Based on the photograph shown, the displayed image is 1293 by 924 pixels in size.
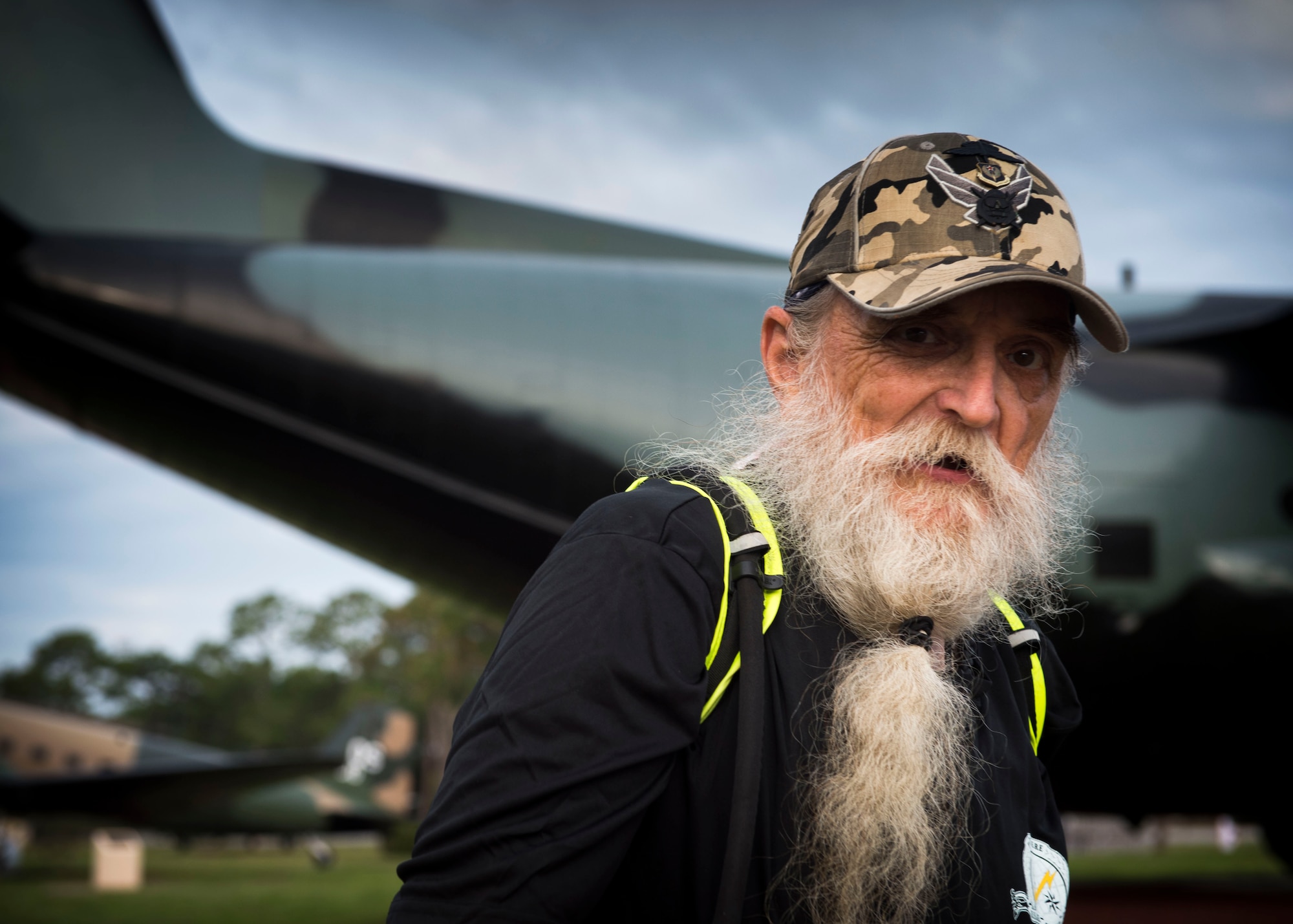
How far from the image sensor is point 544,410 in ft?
19.1

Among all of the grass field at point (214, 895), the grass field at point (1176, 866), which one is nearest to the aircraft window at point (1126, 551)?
the grass field at point (214, 895)

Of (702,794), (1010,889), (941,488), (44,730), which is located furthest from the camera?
(44,730)

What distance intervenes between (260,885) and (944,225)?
54.6 ft

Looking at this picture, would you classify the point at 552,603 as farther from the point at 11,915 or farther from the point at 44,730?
the point at 44,730

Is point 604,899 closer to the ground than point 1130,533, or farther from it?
closer to the ground

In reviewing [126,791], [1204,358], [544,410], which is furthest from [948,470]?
[126,791]

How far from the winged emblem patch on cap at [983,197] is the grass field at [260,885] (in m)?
10.3

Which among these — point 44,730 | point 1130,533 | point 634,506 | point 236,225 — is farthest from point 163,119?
point 44,730

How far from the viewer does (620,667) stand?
42.0 inches

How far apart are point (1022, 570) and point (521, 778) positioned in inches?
37.8

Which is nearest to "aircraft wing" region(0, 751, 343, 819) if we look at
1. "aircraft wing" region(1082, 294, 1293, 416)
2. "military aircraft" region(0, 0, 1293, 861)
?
"military aircraft" region(0, 0, 1293, 861)

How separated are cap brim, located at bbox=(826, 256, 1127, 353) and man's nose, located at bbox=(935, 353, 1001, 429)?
0.39ft

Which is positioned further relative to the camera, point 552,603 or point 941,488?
point 941,488

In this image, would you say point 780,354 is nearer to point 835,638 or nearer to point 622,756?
point 835,638
